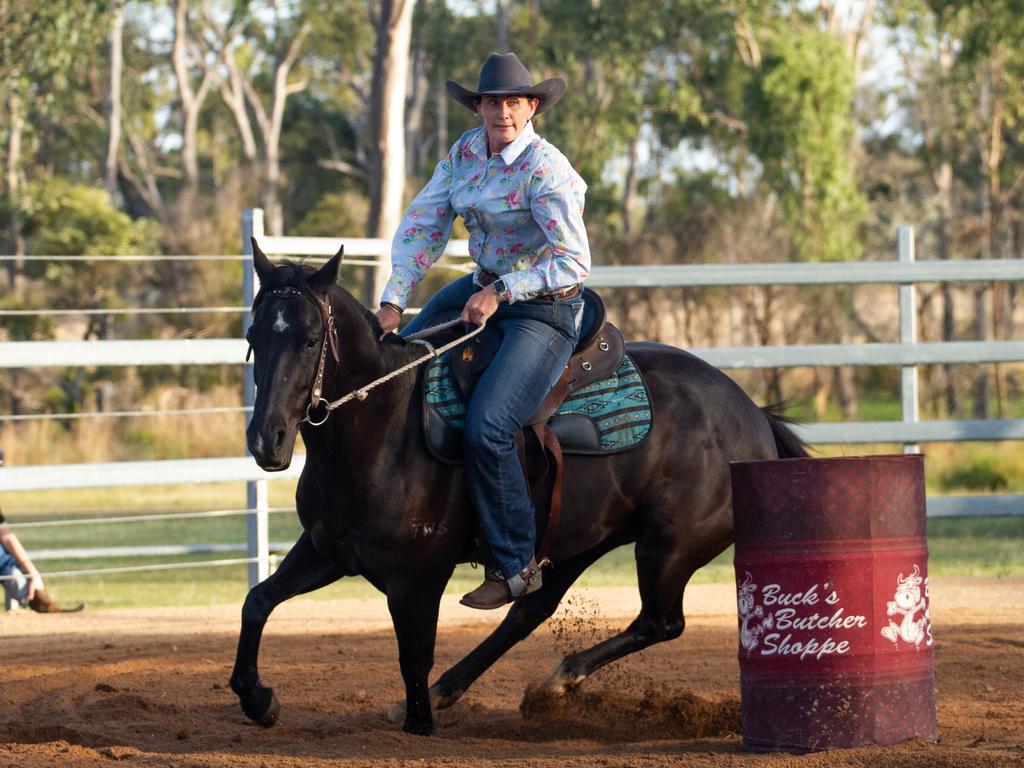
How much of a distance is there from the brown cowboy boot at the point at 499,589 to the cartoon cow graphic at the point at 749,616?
35.1 inches

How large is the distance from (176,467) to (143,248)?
29712mm

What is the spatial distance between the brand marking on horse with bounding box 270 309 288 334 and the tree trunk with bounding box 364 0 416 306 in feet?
43.8

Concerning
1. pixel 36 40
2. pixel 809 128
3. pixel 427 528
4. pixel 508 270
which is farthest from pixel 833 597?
pixel 36 40

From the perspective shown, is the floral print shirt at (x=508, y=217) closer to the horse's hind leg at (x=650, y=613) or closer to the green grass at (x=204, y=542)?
the horse's hind leg at (x=650, y=613)

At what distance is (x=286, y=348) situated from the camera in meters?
5.34

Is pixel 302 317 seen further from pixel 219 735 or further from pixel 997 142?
pixel 997 142

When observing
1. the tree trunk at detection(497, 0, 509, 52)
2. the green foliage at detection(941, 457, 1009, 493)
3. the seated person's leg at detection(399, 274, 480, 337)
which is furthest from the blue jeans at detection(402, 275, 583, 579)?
the tree trunk at detection(497, 0, 509, 52)

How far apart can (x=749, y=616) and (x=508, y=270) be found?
1677 millimetres

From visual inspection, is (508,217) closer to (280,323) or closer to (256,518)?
(280,323)

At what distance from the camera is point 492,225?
6117 millimetres

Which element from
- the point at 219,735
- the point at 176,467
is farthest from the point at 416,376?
the point at 176,467

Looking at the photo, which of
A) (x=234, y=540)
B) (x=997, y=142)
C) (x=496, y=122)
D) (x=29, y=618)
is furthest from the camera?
(x=997, y=142)

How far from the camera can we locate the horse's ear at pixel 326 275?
546 centimetres

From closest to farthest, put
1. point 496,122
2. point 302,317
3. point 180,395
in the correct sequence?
1. point 302,317
2. point 496,122
3. point 180,395
